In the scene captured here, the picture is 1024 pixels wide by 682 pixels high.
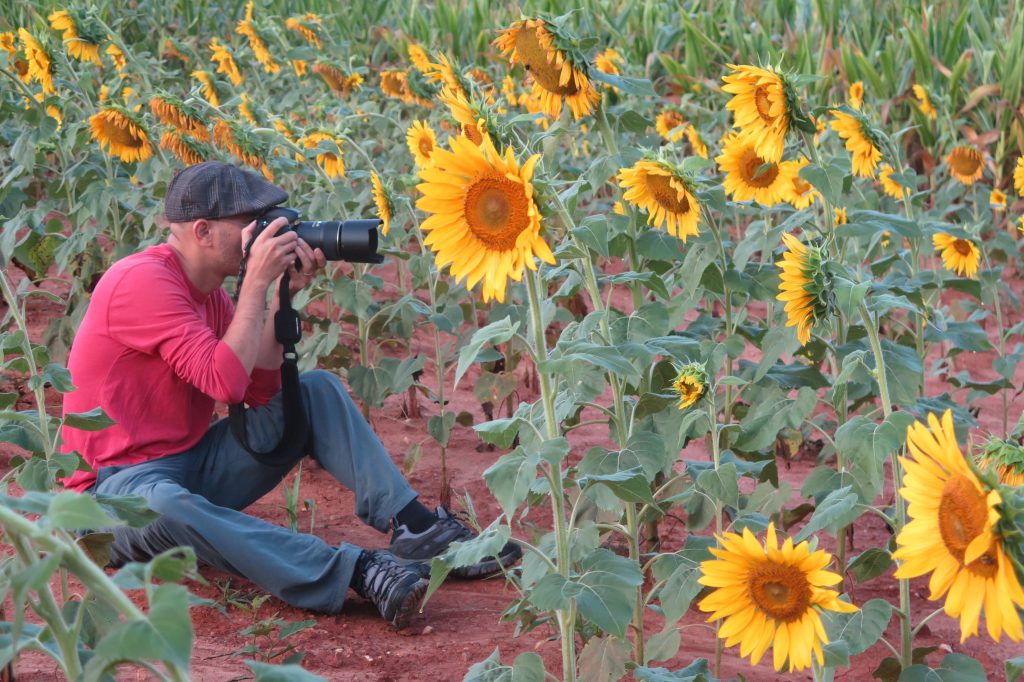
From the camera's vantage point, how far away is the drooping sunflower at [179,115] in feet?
12.8

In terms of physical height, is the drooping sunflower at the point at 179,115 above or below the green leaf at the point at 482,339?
below

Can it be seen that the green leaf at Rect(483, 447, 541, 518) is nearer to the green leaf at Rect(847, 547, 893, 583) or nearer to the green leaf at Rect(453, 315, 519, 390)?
the green leaf at Rect(453, 315, 519, 390)

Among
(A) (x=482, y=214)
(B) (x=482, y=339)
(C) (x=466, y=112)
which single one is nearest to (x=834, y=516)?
(B) (x=482, y=339)

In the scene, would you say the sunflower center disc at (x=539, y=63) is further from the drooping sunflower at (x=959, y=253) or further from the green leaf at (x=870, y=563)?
the drooping sunflower at (x=959, y=253)

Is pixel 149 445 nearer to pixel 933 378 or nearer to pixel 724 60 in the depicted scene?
Result: pixel 933 378

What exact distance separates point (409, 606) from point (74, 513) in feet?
6.21

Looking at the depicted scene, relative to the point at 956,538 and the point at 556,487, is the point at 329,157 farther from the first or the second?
the point at 956,538

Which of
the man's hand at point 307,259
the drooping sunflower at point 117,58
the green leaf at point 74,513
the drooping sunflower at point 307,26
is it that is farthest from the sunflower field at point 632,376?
the drooping sunflower at point 307,26

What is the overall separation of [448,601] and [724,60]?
18.8 ft

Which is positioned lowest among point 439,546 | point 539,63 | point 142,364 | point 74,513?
point 439,546

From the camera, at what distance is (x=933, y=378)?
5.20 meters

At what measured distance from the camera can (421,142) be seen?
12.9ft

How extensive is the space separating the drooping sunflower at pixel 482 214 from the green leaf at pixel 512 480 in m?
0.27

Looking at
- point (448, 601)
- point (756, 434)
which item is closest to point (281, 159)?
point (448, 601)
